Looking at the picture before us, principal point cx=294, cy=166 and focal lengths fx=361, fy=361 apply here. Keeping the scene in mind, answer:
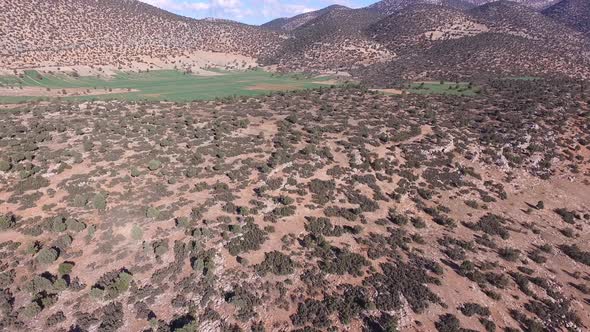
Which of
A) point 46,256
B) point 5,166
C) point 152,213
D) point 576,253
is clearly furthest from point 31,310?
point 576,253

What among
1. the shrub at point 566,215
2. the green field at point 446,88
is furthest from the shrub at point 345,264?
the green field at point 446,88

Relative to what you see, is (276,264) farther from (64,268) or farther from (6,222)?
(6,222)

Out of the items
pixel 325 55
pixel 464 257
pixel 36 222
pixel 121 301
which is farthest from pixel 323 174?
pixel 325 55

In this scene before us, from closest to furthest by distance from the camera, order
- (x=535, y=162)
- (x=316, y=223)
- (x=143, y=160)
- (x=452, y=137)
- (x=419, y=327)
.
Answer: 1. (x=419, y=327)
2. (x=316, y=223)
3. (x=143, y=160)
4. (x=535, y=162)
5. (x=452, y=137)

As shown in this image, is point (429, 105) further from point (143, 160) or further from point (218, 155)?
point (143, 160)

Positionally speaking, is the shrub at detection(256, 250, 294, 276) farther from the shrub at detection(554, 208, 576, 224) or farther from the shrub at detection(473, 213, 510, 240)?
the shrub at detection(554, 208, 576, 224)

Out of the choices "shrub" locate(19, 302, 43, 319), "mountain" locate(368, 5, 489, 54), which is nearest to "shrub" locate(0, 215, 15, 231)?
"shrub" locate(19, 302, 43, 319)

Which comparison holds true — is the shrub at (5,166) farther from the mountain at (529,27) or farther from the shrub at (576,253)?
the mountain at (529,27)
